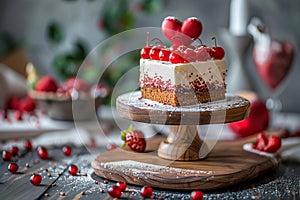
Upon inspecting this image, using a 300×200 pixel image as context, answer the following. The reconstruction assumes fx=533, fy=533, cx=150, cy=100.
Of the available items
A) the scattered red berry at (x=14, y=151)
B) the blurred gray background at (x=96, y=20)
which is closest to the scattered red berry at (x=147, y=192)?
the scattered red berry at (x=14, y=151)

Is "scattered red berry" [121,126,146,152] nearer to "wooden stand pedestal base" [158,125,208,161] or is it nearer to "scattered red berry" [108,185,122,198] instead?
"wooden stand pedestal base" [158,125,208,161]

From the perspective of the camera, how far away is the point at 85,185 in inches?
60.3

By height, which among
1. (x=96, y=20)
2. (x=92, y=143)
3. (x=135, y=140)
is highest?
(x=96, y=20)

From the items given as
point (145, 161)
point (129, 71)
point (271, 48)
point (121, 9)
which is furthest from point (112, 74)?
point (145, 161)

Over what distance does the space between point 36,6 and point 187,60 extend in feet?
5.36

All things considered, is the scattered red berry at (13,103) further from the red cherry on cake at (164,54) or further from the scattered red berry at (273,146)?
the scattered red berry at (273,146)

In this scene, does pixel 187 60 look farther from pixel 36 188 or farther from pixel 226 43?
pixel 226 43

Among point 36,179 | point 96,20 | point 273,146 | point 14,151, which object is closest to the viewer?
point 36,179

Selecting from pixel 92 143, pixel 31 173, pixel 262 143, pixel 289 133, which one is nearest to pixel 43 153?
pixel 31 173

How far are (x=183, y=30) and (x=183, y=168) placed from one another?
16.0 inches

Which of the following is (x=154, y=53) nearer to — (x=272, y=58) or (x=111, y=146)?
(x=111, y=146)

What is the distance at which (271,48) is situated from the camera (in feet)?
7.41

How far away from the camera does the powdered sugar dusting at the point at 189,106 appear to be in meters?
1.48

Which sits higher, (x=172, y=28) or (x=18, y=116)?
(x=172, y=28)
